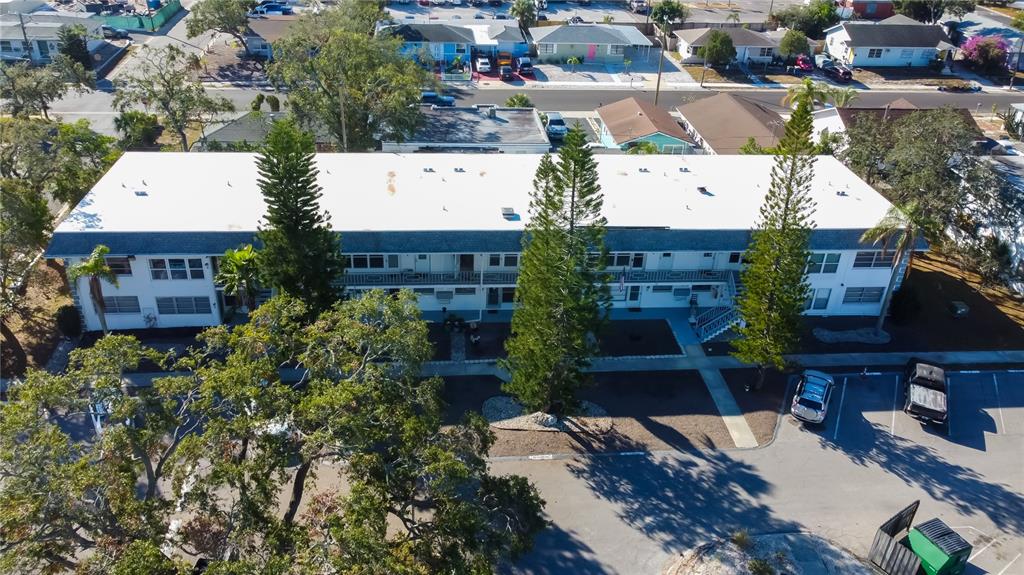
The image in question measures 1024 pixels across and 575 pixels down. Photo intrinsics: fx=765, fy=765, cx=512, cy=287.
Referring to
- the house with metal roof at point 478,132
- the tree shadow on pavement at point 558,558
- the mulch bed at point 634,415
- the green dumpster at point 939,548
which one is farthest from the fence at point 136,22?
the green dumpster at point 939,548

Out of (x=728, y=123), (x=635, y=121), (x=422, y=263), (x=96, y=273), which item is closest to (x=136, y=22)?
(x=635, y=121)

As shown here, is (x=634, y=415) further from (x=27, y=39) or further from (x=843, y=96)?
(x=27, y=39)

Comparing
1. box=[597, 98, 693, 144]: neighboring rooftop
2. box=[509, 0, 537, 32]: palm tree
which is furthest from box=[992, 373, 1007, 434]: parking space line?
box=[509, 0, 537, 32]: palm tree

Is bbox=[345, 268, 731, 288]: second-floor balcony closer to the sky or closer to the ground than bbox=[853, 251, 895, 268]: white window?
closer to the ground

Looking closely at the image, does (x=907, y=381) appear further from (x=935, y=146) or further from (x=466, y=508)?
(x=466, y=508)

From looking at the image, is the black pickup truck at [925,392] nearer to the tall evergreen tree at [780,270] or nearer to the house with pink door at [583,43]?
the tall evergreen tree at [780,270]

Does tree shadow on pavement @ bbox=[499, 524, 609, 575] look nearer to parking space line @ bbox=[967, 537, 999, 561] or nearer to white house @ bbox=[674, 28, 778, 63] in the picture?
parking space line @ bbox=[967, 537, 999, 561]
